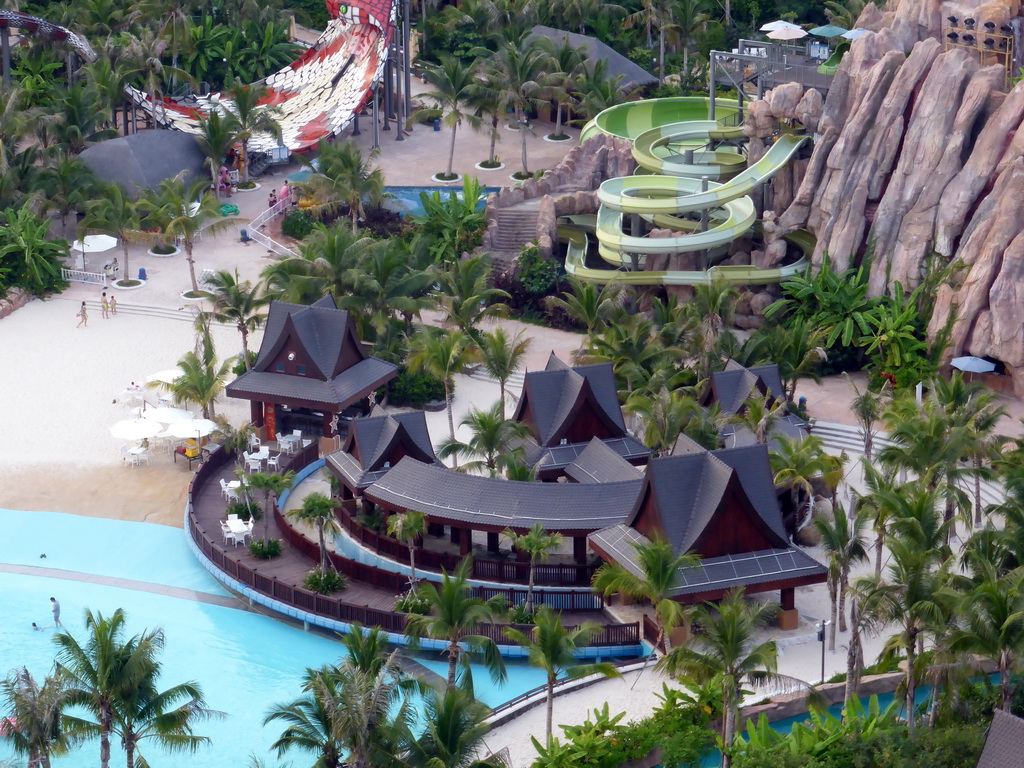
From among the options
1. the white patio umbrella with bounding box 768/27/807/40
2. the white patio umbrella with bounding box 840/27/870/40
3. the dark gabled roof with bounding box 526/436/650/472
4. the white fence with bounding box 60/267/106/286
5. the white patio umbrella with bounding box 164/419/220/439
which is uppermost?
the white patio umbrella with bounding box 840/27/870/40

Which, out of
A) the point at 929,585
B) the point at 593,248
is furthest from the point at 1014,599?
the point at 593,248

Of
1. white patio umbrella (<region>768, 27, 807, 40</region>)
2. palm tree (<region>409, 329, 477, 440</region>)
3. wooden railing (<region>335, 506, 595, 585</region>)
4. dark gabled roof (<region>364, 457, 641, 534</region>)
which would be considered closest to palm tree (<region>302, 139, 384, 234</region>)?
palm tree (<region>409, 329, 477, 440</region>)

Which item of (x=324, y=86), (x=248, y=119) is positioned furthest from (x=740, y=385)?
(x=324, y=86)

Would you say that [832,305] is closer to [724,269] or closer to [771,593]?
[724,269]

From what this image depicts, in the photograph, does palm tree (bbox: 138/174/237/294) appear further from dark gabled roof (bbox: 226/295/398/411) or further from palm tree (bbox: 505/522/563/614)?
palm tree (bbox: 505/522/563/614)

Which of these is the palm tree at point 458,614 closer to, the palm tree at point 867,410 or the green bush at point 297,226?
the palm tree at point 867,410
